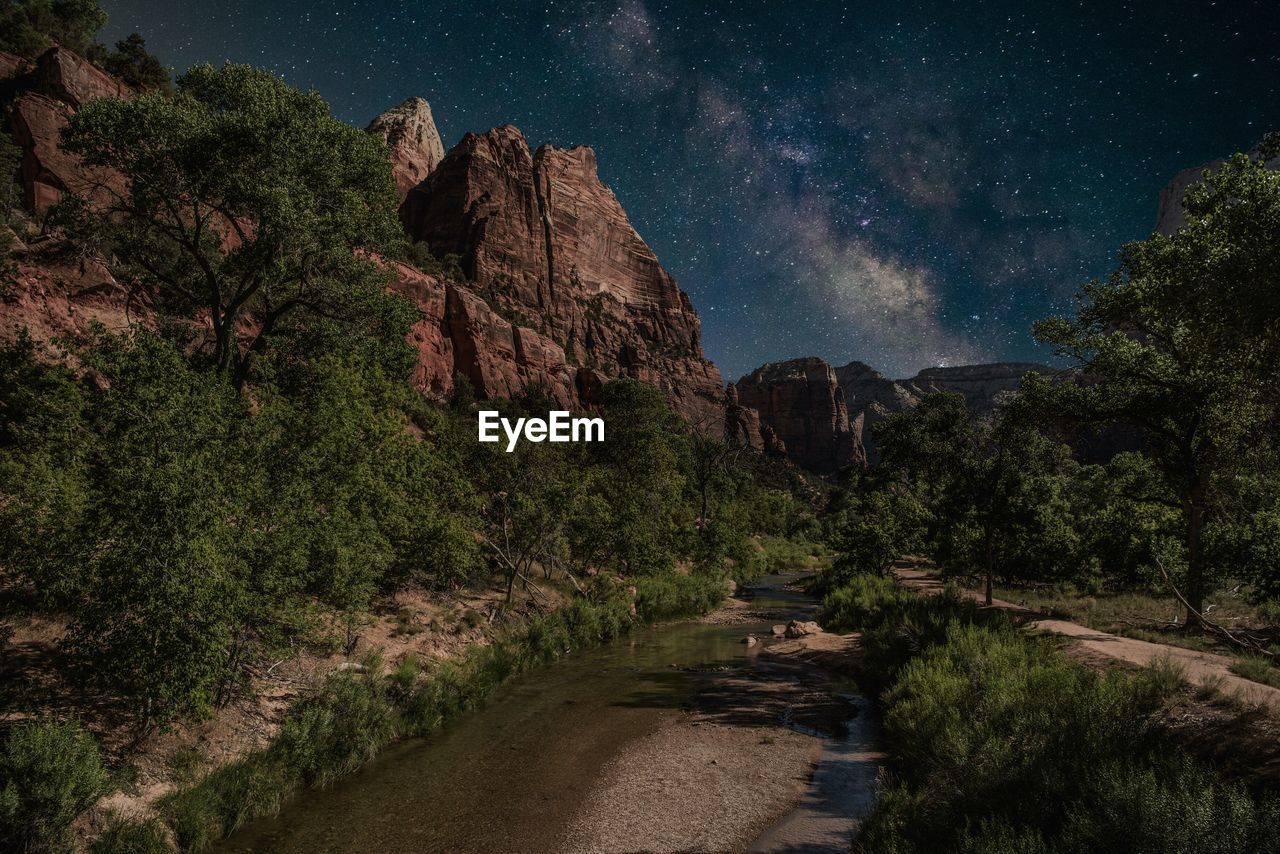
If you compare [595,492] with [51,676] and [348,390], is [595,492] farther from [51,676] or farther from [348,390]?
[51,676]

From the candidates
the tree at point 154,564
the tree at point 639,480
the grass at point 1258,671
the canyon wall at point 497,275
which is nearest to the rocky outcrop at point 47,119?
the canyon wall at point 497,275

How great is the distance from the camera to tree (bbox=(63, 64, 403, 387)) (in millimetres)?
17375

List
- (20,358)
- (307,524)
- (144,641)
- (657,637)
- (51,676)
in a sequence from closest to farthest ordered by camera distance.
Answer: (144,641) < (51,676) < (307,524) < (20,358) < (657,637)

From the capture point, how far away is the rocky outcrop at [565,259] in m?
118

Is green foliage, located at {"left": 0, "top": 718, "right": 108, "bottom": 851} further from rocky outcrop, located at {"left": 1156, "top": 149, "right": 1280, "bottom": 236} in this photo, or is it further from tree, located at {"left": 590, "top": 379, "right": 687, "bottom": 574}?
rocky outcrop, located at {"left": 1156, "top": 149, "right": 1280, "bottom": 236}

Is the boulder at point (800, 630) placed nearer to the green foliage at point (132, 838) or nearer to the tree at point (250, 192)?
the tree at point (250, 192)

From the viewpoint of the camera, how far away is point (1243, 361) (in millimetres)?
11562

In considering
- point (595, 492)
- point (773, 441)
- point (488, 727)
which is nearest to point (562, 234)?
point (773, 441)

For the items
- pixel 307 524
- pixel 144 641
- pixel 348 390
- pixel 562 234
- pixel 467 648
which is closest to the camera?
pixel 144 641

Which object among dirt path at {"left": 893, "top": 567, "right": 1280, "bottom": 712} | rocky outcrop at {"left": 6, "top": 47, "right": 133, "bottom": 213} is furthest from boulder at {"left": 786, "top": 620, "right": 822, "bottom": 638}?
rocky outcrop at {"left": 6, "top": 47, "right": 133, "bottom": 213}

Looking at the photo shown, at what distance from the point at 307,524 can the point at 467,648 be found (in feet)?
28.3

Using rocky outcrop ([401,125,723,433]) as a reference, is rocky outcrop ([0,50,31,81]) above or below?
below

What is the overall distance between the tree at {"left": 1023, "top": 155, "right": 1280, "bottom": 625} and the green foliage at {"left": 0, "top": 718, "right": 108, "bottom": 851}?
1772cm

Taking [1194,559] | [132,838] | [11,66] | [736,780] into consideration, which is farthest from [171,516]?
[11,66]
